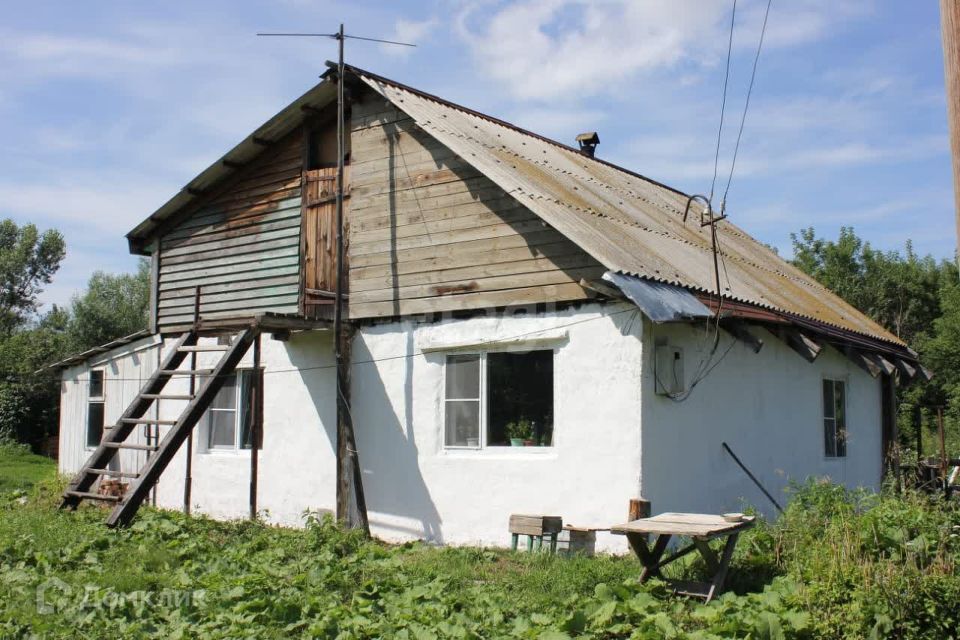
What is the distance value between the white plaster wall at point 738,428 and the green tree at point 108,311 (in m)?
28.5

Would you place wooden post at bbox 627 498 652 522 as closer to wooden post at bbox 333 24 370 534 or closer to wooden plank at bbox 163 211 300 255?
wooden post at bbox 333 24 370 534

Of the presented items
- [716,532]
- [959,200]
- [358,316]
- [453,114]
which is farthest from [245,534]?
[959,200]

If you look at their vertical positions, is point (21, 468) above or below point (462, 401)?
below

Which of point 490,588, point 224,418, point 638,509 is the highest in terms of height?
point 224,418

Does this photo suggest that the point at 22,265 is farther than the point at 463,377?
Yes

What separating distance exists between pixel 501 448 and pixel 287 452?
344 centimetres

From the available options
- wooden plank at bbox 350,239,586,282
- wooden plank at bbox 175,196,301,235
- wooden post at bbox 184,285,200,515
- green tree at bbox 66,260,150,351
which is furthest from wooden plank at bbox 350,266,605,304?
green tree at bbox 66,260,150,351

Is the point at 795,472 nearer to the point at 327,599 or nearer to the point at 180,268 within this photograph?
the point at 327,599

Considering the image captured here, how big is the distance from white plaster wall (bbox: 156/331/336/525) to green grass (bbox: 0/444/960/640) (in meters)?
2.44

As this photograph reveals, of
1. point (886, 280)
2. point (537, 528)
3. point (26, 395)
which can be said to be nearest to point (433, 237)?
point (537, 528)

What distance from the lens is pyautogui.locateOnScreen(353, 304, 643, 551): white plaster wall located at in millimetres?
9445

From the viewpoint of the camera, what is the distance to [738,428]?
11047 millimetres

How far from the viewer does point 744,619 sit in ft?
20.5

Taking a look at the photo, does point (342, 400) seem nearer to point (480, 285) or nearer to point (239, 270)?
point (480, 285)
